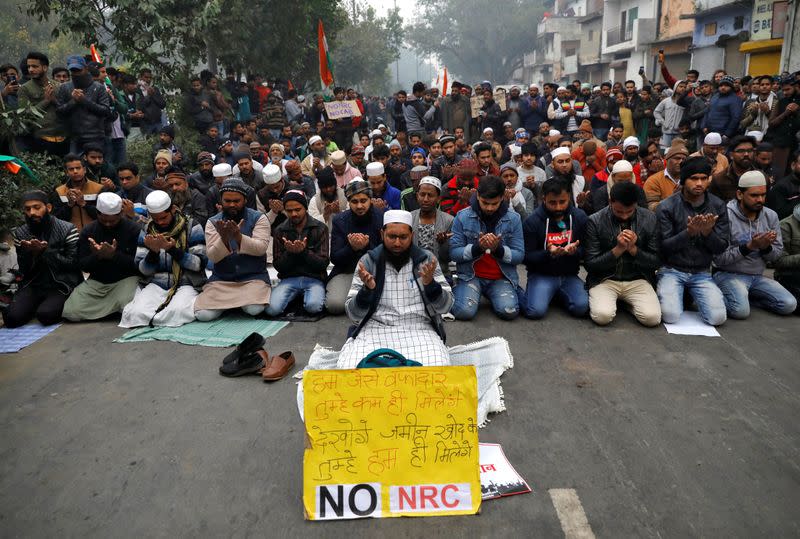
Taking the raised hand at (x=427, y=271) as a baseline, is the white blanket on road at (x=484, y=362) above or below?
below

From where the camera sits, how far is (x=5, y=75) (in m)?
10.4

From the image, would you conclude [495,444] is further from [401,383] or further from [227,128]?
[227,128]

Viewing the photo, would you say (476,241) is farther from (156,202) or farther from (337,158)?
(337,158)

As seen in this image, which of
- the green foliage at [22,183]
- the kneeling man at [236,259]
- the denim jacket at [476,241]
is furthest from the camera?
the green foliage at [22,183]

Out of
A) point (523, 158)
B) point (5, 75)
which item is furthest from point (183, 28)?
point (523, 158)

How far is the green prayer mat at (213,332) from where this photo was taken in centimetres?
604

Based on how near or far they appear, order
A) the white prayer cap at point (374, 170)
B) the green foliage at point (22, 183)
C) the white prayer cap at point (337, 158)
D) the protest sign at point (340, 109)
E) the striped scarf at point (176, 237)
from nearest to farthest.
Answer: the striped scarf at point (176, 237), the green foliage at point (22, 183), the white prayer cap at point (374, 170), the white prayer cap at point (337, 158), the protest sign at point (340, 109)

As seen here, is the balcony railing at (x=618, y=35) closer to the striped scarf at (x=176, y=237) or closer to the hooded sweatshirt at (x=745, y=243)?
the hooded sweatshirt at (x=745, y=243)

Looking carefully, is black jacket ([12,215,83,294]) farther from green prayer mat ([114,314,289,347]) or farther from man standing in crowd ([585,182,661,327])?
man standing in crowd ([585,182,661,327])

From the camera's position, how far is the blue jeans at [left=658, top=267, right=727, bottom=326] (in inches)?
238

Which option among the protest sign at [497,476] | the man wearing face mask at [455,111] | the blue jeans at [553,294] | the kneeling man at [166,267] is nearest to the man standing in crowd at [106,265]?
the kneeling man at [166,267]

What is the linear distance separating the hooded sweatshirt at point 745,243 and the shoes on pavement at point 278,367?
4502 millimetres

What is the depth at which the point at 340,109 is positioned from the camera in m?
15.0

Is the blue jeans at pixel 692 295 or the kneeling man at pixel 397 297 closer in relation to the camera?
the kneeling man at pixel 397 297
